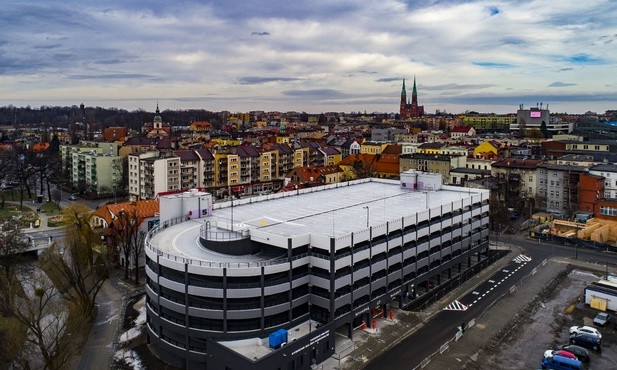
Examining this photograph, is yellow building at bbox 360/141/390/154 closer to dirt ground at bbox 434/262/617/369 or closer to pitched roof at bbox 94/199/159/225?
pitched roof at bbox 94/199/159/225

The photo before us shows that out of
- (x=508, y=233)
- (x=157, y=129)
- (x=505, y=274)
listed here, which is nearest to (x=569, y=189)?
(x=508, y=233)

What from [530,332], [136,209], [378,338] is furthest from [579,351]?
[136,209]


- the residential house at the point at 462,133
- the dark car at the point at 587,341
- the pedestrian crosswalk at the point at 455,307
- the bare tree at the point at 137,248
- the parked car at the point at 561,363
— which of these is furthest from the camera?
the residential house at the point at 462,133

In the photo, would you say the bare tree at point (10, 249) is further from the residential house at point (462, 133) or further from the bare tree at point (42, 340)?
the residential house at point (462, 133)

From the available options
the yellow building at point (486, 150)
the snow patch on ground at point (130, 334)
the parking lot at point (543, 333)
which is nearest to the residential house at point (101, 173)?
the snow patch on ground at point (130, 334)

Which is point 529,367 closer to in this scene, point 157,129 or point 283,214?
point 283,214

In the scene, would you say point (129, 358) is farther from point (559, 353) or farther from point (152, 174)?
point (152, 174)

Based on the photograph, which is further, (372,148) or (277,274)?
(372,148)
